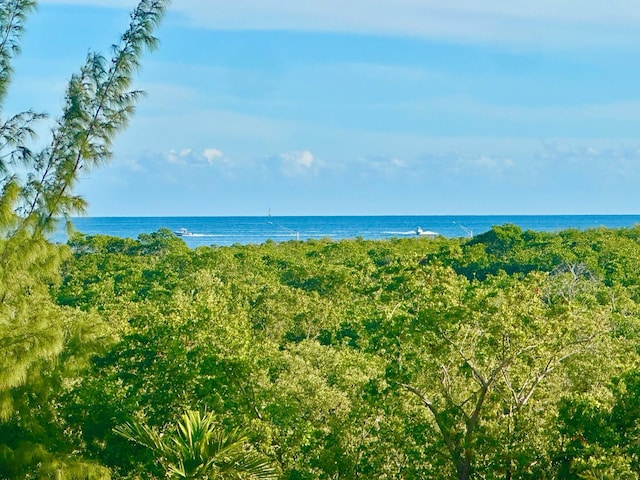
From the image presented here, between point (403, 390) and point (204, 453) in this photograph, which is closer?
point (204, 453)

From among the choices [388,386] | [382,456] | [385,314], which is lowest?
[382,456]

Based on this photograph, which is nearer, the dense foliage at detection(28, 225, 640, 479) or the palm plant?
the palm plant

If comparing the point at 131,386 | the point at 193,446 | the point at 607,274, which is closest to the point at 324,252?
the point at 607,274

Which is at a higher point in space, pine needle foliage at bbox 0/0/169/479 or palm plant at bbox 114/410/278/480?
pine needle foliage at bbox 0/0/169/479

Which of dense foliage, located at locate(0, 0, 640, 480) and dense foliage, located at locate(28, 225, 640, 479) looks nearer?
dense foliage, located at locate(0, 0, 640, 480)

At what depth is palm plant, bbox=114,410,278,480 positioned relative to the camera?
1620 cm

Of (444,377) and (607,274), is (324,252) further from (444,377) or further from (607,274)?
→ (444,377)

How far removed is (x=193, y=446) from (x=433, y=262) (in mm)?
6203

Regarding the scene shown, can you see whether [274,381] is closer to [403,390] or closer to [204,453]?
[403,390]

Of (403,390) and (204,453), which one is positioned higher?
(403,390)

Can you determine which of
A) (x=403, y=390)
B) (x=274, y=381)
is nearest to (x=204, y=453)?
(x=403, y=390)

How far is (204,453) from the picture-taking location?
1620 centimetres

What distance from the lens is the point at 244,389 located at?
20344 mm

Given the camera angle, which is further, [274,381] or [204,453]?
[274,381]
